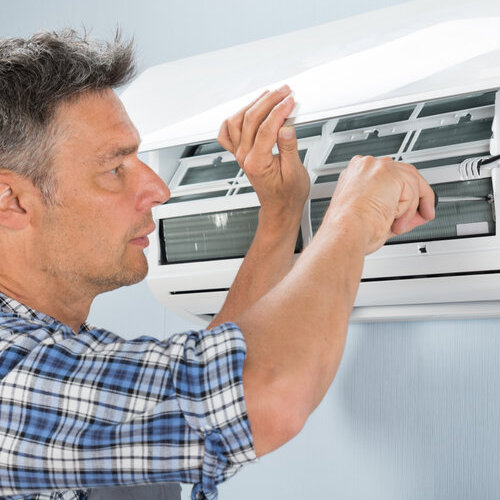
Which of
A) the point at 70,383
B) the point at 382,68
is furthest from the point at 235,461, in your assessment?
the point at 382,68

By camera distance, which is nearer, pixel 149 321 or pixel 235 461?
pixel 235 461

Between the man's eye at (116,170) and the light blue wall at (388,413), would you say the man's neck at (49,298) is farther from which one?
the light blue wall at (388,413)

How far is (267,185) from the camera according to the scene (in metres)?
1.05

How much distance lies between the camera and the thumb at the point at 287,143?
970mm

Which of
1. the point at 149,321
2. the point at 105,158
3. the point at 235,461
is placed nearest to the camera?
the point at 235,461

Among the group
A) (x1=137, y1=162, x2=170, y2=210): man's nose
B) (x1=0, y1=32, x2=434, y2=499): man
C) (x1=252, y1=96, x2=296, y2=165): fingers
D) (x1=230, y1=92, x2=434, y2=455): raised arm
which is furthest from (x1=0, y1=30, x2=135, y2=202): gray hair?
(x1=230, y1=92, x2=434, y2=455): raised arm

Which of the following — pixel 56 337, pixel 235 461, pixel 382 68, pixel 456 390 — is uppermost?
pixel 382 68

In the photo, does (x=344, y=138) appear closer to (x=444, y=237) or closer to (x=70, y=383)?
(x=444, y=237)

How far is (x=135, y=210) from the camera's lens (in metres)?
0.97

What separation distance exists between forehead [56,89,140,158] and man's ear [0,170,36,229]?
0.07 m

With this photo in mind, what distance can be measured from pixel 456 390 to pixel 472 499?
0.17 meters

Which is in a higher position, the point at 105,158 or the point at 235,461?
the point at 105,158

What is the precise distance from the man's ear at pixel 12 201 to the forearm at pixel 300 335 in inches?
13.8

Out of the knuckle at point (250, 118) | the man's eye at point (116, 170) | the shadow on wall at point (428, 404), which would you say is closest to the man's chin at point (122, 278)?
the man's eye at point (116, 170)
